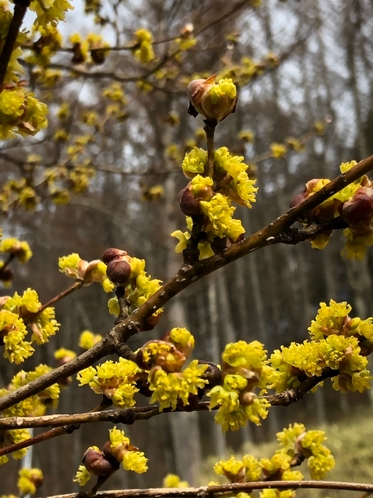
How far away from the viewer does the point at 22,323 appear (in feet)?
2.31

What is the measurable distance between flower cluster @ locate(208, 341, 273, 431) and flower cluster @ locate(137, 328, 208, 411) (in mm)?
23

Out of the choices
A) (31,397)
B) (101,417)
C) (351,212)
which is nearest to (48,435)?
(101,417)

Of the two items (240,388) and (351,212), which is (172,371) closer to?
(240,388)

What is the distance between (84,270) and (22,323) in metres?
0.13

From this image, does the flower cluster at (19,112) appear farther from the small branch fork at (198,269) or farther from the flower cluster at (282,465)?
the flower cluster at (282,465)

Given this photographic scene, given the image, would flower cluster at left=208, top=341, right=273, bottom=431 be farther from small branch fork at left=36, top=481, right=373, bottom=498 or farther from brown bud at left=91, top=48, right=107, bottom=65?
brown bud at left=91, top=48, right=107, bottom=65

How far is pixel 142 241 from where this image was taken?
348 inches

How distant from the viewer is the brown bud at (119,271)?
1.98ft

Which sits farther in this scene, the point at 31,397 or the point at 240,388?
the point at 31,397

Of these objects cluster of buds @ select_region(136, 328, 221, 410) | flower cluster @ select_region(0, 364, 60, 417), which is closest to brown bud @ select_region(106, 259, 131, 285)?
cluster of buds @ select_region(136, 328, 221, 410)

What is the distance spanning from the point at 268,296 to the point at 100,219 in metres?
3.80

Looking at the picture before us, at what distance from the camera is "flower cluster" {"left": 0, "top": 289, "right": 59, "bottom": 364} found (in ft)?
2.23

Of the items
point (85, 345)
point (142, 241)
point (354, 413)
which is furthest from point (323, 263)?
point (85, 345)

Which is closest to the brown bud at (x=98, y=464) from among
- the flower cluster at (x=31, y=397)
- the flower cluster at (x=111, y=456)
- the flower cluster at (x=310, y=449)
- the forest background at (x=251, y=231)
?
the flower cluster at (x=111, y=456)
